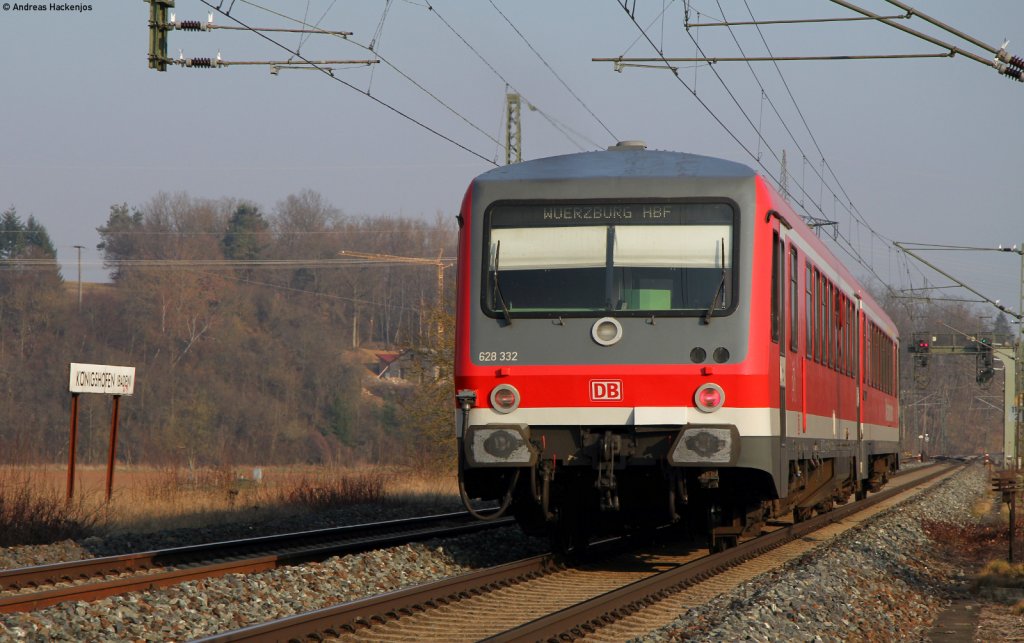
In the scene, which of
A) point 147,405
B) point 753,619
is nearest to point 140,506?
point 753,619

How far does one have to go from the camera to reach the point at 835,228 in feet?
106

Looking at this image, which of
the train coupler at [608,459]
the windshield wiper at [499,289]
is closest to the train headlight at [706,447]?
the train coupler at [608,459]

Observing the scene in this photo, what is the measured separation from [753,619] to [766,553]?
19.7ft

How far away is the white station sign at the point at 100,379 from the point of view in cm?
1823

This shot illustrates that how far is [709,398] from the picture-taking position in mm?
10625

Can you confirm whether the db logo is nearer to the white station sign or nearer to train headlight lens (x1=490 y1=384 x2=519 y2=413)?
train headlight lens (x1=490 y1=384 x2=519 y2=413)

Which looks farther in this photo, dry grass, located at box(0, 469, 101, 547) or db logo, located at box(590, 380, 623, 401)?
dry grass, located at box(0, 469, 101, 547)

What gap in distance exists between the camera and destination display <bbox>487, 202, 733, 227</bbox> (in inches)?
432

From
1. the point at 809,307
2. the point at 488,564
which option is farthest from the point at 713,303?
the point at 488,564

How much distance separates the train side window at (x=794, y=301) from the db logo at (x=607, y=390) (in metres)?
2.29

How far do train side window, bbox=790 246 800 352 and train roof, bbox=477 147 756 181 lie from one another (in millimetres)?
1469

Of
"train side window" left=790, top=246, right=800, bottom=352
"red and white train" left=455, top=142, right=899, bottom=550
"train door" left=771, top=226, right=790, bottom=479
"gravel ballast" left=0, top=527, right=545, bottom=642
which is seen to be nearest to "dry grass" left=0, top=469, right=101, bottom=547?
"gravel ballast" left=0, top=527, right=545, bottom=642

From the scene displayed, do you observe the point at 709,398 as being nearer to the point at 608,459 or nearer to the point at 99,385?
the point at 608,459

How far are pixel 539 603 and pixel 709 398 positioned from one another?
2176mm
